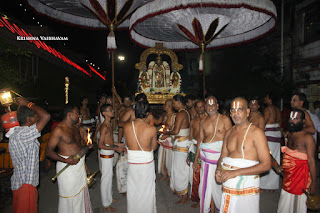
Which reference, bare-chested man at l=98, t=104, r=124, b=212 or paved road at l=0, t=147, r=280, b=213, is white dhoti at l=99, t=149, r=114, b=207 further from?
paved road at l=0, t=147, r=280, b=213

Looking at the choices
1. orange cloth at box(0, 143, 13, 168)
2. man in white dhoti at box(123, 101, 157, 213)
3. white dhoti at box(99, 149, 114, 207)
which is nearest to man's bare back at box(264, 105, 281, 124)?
man in white dhoti at box(123, 101, 157, 213)

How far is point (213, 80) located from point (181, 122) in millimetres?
17670

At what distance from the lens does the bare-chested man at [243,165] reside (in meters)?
2.83

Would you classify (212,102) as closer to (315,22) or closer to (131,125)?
(131,125)

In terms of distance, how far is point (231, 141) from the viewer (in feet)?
10.4

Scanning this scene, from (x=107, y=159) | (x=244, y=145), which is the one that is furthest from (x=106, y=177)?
(x=244, y=145)

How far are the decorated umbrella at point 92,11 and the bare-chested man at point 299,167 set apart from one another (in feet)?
13.8

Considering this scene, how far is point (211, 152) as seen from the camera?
13.6 feet

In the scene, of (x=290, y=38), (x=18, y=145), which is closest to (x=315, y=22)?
(x=290, y=38)

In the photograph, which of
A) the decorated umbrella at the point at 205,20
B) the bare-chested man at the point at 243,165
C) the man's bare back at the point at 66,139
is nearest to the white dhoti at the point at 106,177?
the man's bare back at the point at 66,139

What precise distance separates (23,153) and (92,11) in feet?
14.2

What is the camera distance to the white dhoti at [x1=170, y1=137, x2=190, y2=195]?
5203 millimetres

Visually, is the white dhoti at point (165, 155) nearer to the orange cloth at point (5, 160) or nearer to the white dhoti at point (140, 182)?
the white dhoti at point (140, 182)

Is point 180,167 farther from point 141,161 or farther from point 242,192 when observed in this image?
point 242,192
